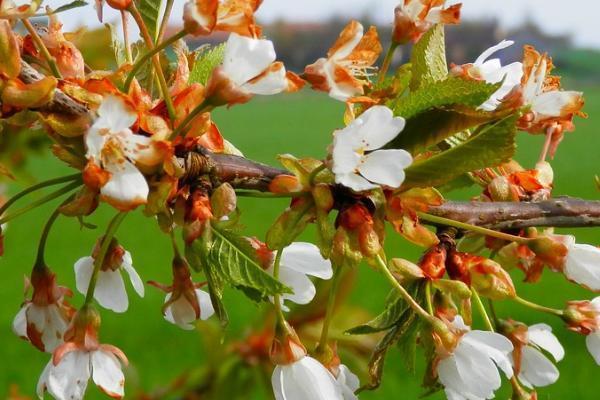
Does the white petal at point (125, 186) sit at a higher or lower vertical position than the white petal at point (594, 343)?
higher

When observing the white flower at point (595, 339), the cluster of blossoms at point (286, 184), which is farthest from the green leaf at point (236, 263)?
the white flower at point (595, 339)

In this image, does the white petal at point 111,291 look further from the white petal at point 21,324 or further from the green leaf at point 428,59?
the green leaf at point 428,59

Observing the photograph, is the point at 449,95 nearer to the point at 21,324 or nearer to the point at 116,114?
the point at 116,114

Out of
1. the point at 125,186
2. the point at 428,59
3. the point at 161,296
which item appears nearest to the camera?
the point at 125,186

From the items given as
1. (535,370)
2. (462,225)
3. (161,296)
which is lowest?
(161,296)

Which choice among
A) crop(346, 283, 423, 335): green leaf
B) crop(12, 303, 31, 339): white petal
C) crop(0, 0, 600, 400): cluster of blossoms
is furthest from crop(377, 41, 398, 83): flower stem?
crop(12, 303, 31, 339): white petal

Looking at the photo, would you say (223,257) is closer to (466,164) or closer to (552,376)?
(466,164)

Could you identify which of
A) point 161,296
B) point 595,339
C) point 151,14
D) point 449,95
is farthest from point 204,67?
point 161,296

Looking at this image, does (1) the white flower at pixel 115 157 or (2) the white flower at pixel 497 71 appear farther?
(2) the white flower at pixel 497 71
